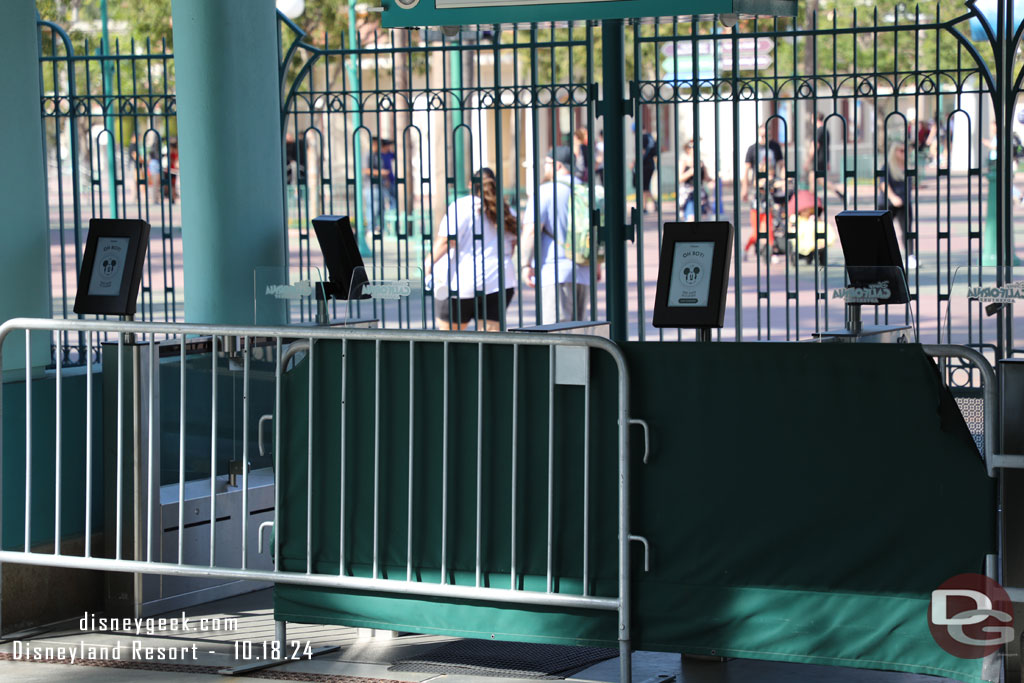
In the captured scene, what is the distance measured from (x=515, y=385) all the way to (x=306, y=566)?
1.17m

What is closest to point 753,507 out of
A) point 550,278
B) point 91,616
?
point 91,616

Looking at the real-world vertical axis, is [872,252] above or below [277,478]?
above

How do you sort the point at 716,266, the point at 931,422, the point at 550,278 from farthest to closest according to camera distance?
the point at 550,278 → the point at 716,266 → the point at 931,422

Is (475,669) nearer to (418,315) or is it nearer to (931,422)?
(931,422)

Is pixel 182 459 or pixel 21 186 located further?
pixel 21 186

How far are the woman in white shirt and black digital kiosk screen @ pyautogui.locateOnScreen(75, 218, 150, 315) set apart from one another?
358 centimetres

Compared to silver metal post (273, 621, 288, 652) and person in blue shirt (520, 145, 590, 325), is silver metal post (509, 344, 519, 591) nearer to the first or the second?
silver metal post (273, 621, 288, 652)

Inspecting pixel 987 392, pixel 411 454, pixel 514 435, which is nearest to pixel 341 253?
pixel 411 454

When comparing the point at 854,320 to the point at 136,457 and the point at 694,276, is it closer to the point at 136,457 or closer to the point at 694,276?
the point at 694,276

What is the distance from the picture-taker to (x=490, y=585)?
521cm

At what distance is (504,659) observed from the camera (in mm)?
5551

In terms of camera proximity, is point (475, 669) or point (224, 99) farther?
point (224, 99)

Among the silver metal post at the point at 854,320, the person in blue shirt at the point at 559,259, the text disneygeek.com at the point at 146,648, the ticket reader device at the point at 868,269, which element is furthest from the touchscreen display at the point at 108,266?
the person in blue shirt at the point at 559,259

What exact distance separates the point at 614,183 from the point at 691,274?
117cm
